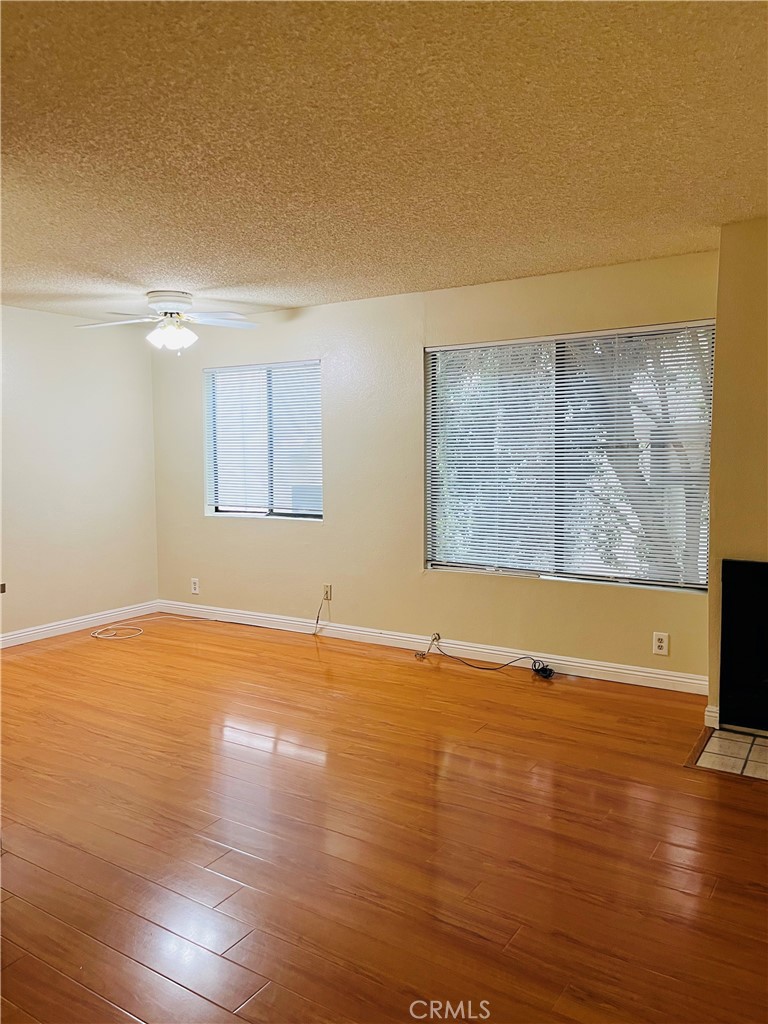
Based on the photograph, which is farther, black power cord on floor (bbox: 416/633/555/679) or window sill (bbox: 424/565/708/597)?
black power cord on floor (bbox: 416/633/555/679)

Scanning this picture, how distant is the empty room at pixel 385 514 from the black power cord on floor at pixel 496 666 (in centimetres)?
2

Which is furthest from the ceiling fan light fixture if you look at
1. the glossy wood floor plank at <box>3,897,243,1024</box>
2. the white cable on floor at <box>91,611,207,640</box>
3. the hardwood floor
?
the glossy wood floor plank at <box>3,897,243,1024</box>

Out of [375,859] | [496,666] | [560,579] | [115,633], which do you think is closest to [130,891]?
[375,859]

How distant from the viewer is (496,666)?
472 cm

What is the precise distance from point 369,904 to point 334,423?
363 centimetres

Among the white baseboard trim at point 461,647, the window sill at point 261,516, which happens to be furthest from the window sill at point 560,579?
the window sill at point 261,516

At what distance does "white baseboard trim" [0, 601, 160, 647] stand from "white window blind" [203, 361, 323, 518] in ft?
3.47

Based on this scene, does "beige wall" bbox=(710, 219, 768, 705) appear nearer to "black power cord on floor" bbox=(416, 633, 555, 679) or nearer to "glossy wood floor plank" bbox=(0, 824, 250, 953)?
"black power cord on floor" bbox=(416, 633, 555, 679)

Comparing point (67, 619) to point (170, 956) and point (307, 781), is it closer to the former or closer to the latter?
point (307, 781)

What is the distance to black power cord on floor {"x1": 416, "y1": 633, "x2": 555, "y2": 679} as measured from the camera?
14.8 ft

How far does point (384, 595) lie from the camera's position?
17.2ft

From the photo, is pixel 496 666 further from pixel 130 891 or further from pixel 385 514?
pixel 130 891

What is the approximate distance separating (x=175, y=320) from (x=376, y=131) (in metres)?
2.65

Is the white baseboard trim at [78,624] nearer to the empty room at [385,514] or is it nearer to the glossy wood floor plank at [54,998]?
the empty room at [385,514]
